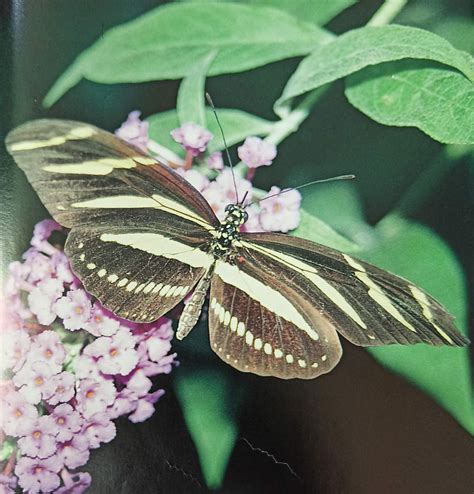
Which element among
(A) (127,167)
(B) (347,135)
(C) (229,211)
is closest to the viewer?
(A) (127,167)

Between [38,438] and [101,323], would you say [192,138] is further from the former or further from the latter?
[38,438]

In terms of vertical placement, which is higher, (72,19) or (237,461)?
(72,19)

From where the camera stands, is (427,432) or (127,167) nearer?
(127,167)

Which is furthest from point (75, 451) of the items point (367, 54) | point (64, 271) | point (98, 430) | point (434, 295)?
point (367, 54)

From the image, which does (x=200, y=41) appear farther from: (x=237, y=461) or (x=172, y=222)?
(x=237, y=461)

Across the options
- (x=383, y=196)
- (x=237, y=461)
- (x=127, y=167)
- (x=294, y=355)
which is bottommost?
(x=237, y=461)

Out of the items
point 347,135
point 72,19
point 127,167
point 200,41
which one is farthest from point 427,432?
point 72,19

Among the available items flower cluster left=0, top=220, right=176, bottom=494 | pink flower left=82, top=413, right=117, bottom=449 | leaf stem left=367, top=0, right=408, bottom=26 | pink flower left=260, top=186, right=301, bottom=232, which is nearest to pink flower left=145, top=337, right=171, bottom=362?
flower cluster left=0, top=220, right=176, bottom=494

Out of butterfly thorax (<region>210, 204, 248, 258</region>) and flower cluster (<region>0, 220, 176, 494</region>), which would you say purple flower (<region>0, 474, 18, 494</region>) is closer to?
flower cluster (<region>0, 220, 176, 494</region>)

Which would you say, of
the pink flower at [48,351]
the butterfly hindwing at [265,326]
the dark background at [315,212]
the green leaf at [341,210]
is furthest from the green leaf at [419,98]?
the pink flower at [48,351]
